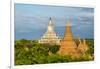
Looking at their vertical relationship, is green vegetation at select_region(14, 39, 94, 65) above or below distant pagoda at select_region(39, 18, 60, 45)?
below

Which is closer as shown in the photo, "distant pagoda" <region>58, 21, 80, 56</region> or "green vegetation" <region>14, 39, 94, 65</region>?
"green vegetation" <region>14, 39, 94, 65</region>

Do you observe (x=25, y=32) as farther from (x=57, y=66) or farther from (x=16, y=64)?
(x=57, y=66)

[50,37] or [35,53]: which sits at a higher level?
[50,37]

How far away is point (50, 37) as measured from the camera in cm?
234

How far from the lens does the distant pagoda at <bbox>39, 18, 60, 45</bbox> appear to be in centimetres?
231

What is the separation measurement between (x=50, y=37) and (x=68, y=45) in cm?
24

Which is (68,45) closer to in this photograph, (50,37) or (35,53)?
(50,37)

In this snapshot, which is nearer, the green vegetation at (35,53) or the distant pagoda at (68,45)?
the green vegetation at (35,53)

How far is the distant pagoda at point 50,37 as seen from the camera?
7.59 feet

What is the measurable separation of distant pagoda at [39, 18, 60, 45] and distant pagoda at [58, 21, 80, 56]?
8cm

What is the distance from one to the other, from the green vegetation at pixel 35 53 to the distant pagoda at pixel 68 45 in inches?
2.1

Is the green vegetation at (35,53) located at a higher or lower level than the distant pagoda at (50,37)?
lower

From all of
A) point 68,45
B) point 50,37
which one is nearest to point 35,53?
point 50,37

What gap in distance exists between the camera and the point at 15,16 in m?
2.20
